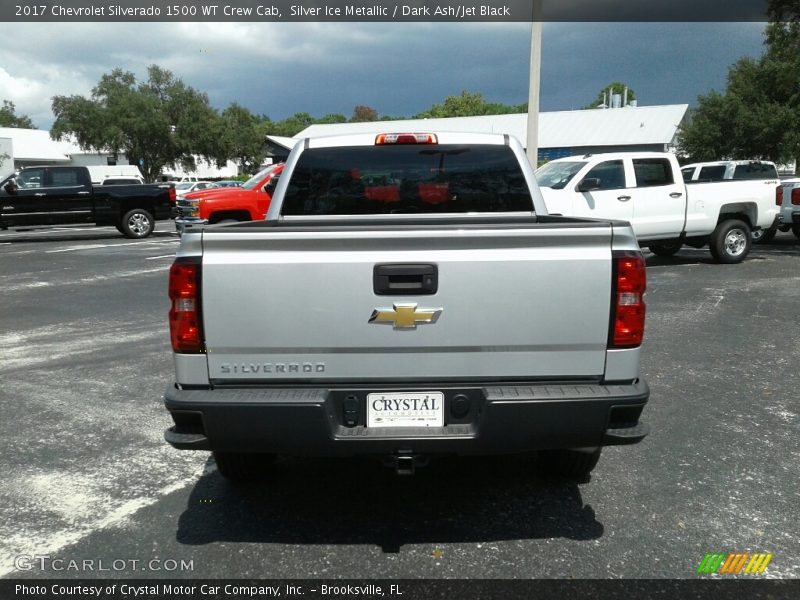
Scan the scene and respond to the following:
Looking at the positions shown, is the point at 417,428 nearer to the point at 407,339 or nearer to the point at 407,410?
the point at 407,410

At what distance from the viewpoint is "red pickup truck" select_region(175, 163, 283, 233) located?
1496 cm

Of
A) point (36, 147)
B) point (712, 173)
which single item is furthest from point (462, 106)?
point (712, 173)

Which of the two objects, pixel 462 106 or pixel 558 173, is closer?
pixel 558 173

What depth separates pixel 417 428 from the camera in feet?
9.59

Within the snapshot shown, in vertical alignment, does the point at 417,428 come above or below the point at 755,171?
below

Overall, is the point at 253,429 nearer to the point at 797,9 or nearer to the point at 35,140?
the point at 797,9

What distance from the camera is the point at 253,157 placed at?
230 feet

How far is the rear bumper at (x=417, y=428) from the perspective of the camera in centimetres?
285

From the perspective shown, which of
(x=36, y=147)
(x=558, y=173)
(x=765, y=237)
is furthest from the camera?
(x=36, y=147)

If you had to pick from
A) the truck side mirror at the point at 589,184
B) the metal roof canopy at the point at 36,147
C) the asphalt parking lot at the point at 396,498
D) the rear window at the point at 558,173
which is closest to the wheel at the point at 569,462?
the asphalt parking lot at the point at 396,498

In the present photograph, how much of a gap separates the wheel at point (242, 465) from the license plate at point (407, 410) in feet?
3.57

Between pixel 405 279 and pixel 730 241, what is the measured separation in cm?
1207

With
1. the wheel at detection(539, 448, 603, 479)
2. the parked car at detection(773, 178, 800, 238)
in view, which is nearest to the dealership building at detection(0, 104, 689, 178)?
the parked car at detection(773, 178, 800, 238)
